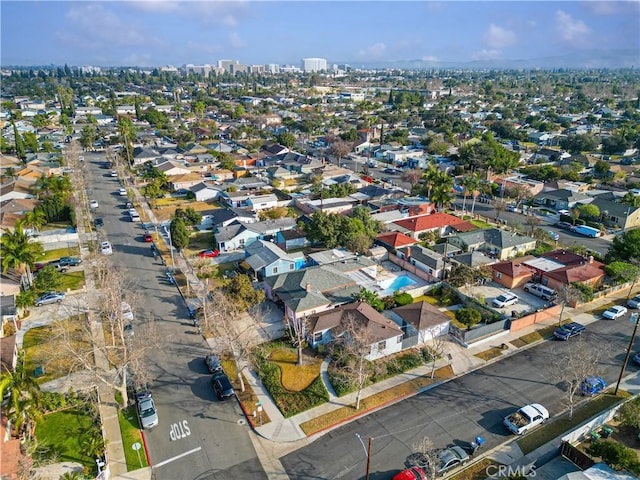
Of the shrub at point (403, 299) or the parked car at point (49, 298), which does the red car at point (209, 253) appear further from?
the shrub at point (403, 299)

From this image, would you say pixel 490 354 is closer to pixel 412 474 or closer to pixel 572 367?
pixel 572 367

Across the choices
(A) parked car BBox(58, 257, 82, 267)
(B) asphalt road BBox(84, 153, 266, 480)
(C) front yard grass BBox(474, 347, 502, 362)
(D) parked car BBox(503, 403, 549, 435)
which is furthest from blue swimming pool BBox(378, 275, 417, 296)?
(A) parked car BBox(58, 257, 82, 267)

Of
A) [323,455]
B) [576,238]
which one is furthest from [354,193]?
[323,455]

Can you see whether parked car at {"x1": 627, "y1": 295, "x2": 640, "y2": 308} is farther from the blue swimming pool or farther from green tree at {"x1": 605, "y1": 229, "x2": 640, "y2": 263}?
the blue swimming pool

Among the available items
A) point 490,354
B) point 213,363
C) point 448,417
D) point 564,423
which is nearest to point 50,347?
point 213,363

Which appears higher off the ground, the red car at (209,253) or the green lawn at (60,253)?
the red car at (209,253)

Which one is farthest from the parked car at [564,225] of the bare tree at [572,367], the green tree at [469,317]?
the green tree at [469,317]
